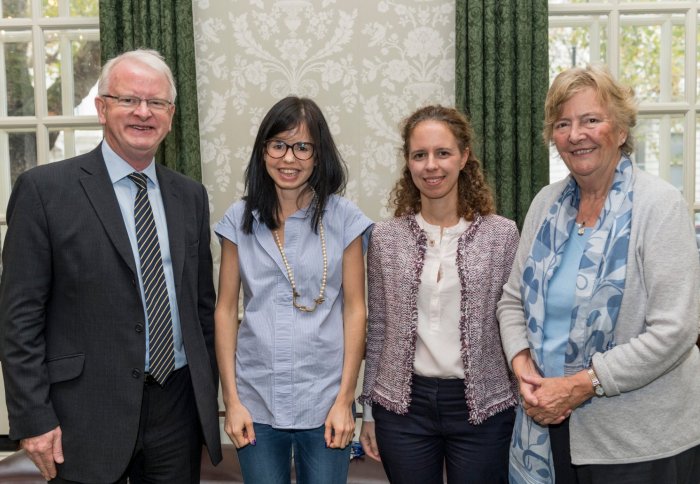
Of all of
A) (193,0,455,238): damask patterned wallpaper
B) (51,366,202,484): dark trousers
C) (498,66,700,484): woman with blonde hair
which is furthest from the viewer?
(193,0,455,238): damask patterned wallpaper

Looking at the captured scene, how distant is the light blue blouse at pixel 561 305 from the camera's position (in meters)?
1.61

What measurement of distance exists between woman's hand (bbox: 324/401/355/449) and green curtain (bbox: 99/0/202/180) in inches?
68.3

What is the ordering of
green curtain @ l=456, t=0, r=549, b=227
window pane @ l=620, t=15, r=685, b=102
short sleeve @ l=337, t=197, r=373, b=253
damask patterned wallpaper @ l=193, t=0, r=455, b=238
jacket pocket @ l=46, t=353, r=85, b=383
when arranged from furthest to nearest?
window pane @ l=620, t=15, r=685, b=102
damask patterned wallpaper @ l=193, t=0, r=455, b=238
green curtain @ l=456, t=0, r=549, b=227
short sleeve @ l=337, t=197, r=373, b=253
jacket pocket @ l=46, t=353, r=85, b=383

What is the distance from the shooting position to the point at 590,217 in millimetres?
1673

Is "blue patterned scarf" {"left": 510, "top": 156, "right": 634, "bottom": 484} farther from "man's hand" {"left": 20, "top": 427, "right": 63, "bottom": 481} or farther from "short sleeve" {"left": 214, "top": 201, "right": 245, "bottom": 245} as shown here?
"man's hand" {"left": 20, "top": 427, "right": 63, "bottom": 481}

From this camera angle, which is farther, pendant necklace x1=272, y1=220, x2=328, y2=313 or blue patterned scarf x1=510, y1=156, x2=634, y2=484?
pendant necklace x1=272, y1=220, x2=328, y2=313

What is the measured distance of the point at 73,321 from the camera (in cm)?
160

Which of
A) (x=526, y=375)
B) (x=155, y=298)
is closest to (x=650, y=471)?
(x=526, y=375)

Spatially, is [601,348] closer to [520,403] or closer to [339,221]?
[520,403]

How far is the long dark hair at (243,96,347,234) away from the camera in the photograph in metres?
1.74

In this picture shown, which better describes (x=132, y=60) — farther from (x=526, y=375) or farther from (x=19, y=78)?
(x=19, y=78)

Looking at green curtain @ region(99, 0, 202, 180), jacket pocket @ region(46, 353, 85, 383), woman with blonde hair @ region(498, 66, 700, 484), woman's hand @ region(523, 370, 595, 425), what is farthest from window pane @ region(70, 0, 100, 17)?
woman's hand @ region(523, 370, 595, 425)

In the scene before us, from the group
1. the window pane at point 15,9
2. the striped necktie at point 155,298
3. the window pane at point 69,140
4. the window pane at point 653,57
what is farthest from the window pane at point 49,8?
the window pane at point 653,57

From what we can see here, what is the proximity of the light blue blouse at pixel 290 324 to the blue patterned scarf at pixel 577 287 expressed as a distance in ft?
1.62
